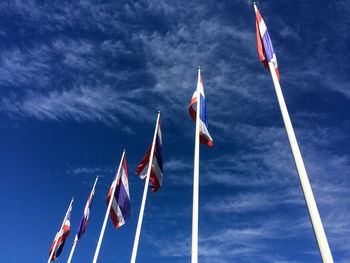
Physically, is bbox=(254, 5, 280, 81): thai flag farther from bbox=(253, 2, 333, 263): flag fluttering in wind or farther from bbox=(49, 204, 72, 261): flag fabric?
bbox=(49, 204, 72, 261): flag fabric

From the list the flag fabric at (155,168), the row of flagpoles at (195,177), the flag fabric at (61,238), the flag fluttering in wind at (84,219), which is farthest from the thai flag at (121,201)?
the flag fabric at (61,238)

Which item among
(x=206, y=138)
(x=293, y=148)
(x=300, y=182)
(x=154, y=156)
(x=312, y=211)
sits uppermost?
(x=154, y=156)

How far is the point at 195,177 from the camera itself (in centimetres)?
962

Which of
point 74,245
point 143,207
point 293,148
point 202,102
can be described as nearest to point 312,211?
point 293,148

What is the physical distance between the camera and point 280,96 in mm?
8344

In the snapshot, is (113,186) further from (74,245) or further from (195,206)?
(195,206)

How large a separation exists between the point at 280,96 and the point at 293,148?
2104 mm

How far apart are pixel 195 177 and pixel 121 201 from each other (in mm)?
9624

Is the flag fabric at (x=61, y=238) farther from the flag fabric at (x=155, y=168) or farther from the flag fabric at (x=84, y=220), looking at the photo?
the flag fabric at (x=155, y=168)

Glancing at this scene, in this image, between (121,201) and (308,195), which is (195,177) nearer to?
(308,195)

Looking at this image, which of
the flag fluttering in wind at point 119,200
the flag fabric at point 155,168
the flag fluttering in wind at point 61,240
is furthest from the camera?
the flag fluttering in wind at point 61,240

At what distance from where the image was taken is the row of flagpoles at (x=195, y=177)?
20.8 feet

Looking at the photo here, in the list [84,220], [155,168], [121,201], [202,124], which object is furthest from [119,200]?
[202,124]

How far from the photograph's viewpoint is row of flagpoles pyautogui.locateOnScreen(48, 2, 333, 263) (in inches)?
249
